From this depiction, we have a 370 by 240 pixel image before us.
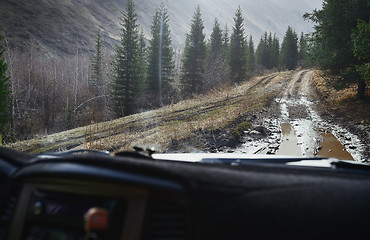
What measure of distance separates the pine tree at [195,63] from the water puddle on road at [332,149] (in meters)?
27.6

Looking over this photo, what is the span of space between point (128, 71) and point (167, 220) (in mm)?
34299

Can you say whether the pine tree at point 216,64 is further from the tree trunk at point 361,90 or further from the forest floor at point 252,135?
the forest floor at point 252,135

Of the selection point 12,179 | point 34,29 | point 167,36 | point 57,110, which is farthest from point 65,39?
point 12,179

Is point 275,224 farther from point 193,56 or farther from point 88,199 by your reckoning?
point 193,56

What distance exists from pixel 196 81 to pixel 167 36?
881 cm

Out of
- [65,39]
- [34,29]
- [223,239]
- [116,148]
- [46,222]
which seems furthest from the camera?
[65,39]

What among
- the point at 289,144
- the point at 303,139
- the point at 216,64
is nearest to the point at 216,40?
the point at 216,64

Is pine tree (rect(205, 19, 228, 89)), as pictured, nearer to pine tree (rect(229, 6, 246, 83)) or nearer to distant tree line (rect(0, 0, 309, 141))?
distant tree line (rect(0, 0, 309, 141))

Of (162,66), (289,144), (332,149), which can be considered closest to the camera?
(332,149)

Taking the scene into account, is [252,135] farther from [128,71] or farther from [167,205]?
[128,71]

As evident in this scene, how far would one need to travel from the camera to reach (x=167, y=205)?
951 mm

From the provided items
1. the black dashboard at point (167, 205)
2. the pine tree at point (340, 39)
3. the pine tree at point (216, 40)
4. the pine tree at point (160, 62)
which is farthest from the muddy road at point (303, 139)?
the pine tree at point (216, 40)

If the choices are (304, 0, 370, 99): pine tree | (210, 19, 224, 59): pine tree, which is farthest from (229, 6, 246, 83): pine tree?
(304, 0, 370, 99): pine tree

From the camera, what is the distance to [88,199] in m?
0.96
